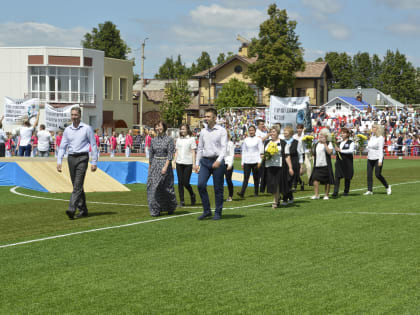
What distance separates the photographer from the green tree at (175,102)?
261 ft

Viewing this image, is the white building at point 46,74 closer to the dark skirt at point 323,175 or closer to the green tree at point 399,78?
the dark skirt at point 323,175

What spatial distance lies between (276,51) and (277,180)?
5358 centimetres

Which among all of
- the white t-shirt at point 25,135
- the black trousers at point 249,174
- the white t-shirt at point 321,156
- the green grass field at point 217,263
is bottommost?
the green grass field at point 217,263

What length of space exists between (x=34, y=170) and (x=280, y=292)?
46.4 ft

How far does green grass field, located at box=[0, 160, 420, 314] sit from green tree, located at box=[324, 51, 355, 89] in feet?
362

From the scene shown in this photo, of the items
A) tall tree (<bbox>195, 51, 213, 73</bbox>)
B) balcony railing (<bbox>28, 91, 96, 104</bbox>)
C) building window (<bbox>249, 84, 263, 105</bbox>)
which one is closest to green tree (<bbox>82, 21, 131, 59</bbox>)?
building window (<bbox>249, 84, 263, 105</bbox>)

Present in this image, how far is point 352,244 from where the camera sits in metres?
8.80

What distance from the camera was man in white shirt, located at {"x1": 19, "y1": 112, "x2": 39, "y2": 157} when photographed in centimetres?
2508

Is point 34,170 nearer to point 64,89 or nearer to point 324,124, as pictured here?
point 324,124

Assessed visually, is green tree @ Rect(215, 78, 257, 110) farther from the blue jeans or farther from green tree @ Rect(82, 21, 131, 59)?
the blue jeans

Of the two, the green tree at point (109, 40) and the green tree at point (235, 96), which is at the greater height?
the green tree at point (109, 40)

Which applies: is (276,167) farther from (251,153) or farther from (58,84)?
(58,84)

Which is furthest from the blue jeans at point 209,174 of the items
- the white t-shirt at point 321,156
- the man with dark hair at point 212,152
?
the white t-shirt at point 321,156

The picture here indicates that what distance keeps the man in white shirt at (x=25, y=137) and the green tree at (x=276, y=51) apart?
42.8m
